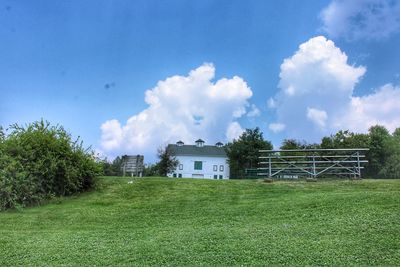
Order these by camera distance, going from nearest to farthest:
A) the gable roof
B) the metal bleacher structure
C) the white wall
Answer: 1. the metal bleacher structure
2. the white wall
3. the gable roof

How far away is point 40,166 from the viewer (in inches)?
504

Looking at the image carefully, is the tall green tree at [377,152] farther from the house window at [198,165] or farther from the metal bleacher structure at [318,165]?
the house window at [198,165]

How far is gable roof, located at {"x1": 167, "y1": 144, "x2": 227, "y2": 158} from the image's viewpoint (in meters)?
58.2

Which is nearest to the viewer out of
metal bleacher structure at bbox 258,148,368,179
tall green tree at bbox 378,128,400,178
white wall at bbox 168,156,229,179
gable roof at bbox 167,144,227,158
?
metal bleacher structure at bbox 258,148,368,179

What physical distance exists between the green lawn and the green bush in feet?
2.36

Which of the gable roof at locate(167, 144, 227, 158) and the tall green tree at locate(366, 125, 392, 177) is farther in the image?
the gable roof at locate(167, 144, 227, 158)

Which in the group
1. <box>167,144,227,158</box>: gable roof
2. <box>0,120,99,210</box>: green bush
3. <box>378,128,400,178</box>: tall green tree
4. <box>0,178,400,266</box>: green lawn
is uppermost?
<box>167,144,227,158</box>: gable roof

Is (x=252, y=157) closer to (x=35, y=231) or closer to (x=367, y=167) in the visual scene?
(x=367, y=167)

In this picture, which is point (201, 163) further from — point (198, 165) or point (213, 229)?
point (213, 229)

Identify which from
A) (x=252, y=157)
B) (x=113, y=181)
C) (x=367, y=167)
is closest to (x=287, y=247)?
(x=113, y=181)

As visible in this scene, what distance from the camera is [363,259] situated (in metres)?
6.24

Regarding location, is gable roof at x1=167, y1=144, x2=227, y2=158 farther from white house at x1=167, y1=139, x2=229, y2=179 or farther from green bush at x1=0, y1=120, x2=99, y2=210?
green bush at x1=0, y1=120, x2=99, y2=210

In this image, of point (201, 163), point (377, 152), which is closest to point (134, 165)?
point (377, 152)

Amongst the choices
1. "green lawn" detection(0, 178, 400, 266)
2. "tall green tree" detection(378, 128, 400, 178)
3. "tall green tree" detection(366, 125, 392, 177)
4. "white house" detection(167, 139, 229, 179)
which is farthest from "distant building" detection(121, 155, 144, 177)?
"white house" detection(167, 139, 229, 179)
